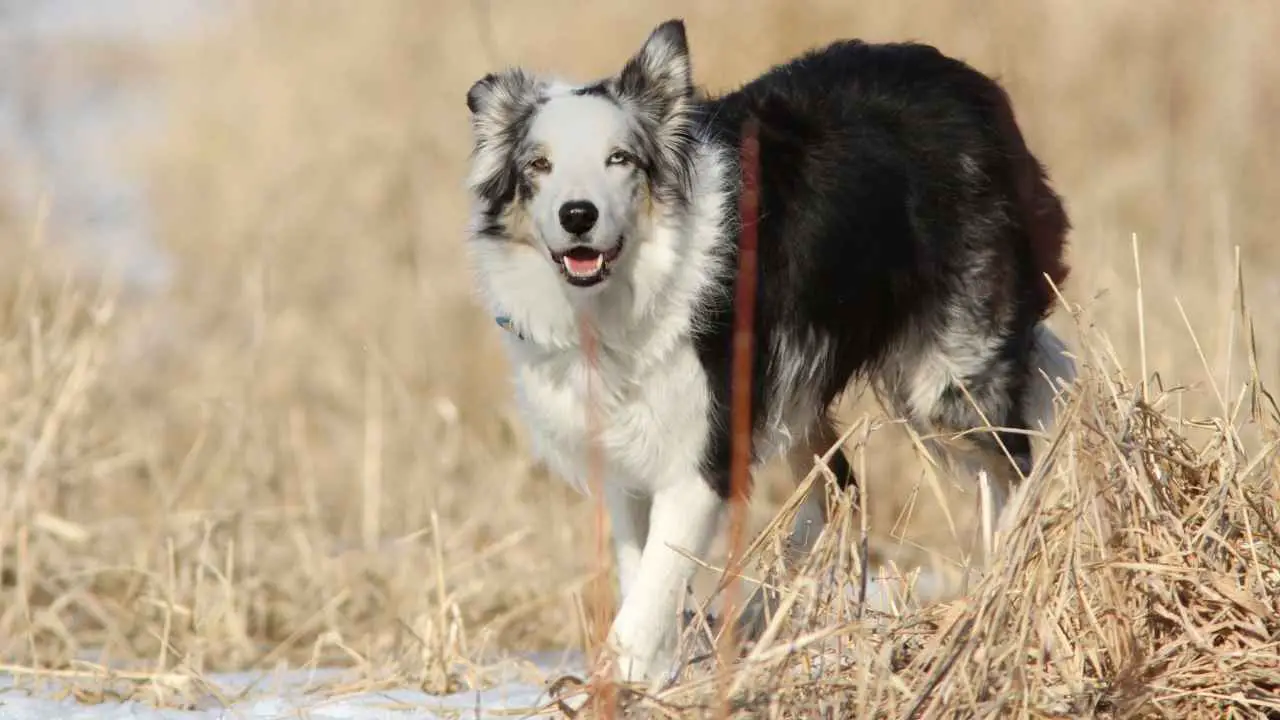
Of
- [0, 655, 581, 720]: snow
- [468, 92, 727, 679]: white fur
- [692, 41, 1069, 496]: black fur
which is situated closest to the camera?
[0, 655, 581, 720]: snow

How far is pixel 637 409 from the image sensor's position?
4594 mm

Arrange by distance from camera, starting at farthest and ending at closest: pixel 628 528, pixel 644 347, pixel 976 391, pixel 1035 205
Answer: pixel 1035 205, pixel 976 391, pixel 628 528, pixel 644 347

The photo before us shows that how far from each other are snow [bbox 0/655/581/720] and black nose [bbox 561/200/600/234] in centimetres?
116

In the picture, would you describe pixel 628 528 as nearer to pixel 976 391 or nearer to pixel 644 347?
pixel 644 347

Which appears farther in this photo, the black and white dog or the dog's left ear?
the dog's left ear

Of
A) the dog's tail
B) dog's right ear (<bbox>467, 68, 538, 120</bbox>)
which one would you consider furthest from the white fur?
the dog's tail

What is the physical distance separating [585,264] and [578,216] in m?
0.15

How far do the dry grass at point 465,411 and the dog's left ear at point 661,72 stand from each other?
1.37 metres

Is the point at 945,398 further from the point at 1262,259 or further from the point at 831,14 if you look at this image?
the point at 831,14

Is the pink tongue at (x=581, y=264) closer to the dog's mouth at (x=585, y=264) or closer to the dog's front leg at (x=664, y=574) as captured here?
the dog's mouth at (x=585, y=264)

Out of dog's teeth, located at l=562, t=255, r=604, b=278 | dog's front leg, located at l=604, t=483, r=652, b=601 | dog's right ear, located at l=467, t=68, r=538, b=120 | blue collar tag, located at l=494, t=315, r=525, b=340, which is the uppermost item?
dog's right ear, located at l=467, t=68, r=538, b=120

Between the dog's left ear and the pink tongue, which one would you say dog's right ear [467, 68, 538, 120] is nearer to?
the dog's left ear

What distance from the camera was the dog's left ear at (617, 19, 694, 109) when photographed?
4586 mm

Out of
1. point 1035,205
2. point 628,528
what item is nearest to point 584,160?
point 628,528
